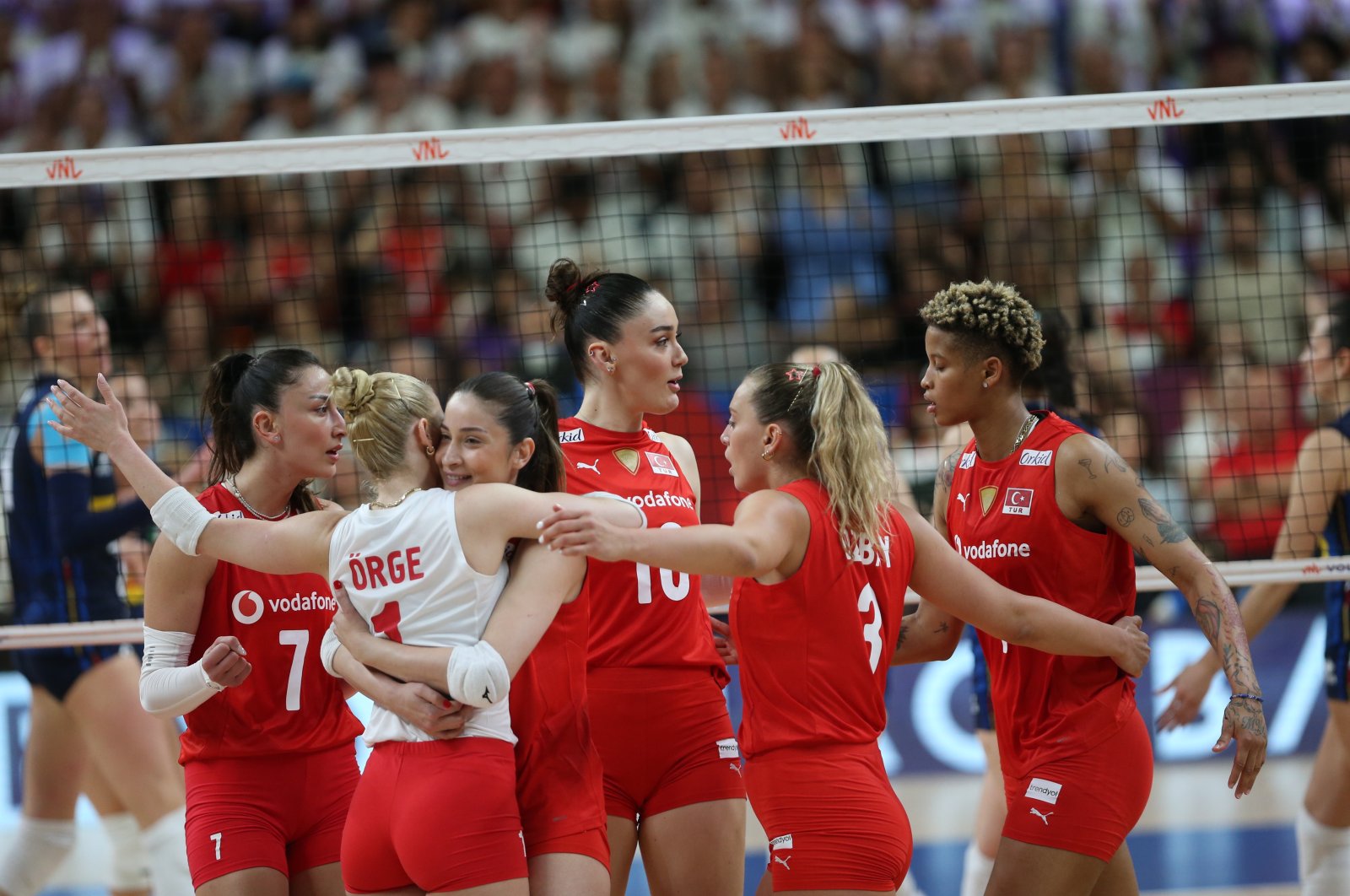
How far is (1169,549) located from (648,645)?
161cm

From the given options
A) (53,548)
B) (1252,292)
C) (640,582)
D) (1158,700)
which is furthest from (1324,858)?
(1252,292)

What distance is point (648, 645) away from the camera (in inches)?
175

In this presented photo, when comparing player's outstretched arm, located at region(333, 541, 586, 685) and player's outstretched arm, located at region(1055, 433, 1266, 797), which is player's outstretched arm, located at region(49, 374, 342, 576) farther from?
player's outstretched arm, located at region(1055, 433, 1266, 797)

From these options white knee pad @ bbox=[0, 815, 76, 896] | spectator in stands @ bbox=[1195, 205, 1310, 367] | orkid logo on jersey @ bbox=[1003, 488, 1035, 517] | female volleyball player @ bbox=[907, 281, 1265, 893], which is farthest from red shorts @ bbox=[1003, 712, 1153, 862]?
spectator in stands @ bbox=[1195, 205, 1310, 367]

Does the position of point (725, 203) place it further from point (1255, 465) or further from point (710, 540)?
point (710, 540)

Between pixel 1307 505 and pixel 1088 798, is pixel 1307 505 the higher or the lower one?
the higher one

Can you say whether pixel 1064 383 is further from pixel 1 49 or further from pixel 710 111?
pixel 1 49

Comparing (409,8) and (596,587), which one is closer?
(596,587)

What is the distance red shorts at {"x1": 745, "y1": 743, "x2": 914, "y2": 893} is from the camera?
3818 millimetres

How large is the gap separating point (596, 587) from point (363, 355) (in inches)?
258

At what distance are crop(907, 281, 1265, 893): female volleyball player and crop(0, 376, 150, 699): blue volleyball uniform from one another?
3.72 m

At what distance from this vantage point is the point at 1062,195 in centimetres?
1144

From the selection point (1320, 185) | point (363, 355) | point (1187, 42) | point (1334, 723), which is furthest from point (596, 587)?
point (1187, 42)

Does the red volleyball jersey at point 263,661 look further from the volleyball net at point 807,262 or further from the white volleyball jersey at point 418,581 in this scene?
the volleyball net at point 807,262
